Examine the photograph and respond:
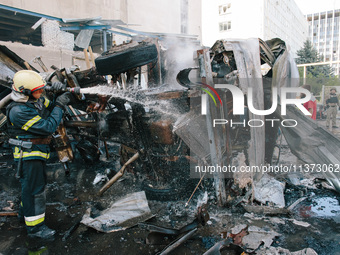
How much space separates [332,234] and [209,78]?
2.25m

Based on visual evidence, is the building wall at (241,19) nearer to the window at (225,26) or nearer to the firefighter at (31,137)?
the window at (225,26)

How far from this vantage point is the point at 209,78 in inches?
121

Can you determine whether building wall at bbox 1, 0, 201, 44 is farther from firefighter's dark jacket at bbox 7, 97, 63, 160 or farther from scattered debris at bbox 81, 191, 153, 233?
Answer: scattered debris at bbox 81, 191, 153, 233

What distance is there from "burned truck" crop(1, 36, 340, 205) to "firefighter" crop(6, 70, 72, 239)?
0.58 m

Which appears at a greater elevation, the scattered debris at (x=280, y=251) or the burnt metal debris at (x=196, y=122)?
the burnt metal debris at (x=196, y=122)

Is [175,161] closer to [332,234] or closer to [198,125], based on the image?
[198,125]

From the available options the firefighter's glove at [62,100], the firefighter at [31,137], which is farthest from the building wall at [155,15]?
the firefighter at [31,137]

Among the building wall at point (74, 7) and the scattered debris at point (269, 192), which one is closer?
the scattered debris at point (269, 192)

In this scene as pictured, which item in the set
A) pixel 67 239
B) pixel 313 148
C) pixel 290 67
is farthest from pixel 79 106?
pixel 313 148

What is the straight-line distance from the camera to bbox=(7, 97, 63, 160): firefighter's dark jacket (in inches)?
113

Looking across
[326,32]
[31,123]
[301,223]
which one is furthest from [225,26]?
[326,32]

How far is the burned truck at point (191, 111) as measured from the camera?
3096mm

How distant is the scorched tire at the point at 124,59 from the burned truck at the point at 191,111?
0.5 inches

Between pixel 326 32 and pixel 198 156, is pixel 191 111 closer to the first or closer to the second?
pixel 198 156
